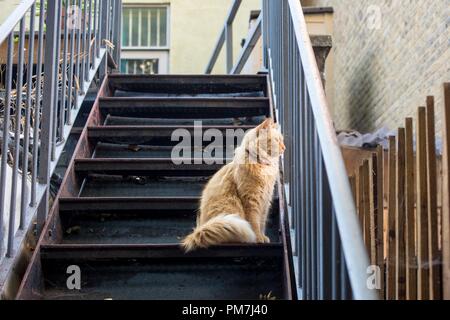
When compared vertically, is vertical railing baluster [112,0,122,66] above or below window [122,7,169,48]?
below

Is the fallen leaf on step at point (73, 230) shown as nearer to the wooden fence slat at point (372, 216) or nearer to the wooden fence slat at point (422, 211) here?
the wooden fence slat at point (372, 216)

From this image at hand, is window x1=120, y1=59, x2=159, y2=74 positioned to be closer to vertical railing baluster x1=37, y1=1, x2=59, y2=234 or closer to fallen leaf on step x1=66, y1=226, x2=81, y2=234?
→ vertical railing baluster x1=37, y1=1, x2=59, y2=234

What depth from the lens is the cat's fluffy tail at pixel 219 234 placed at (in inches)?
105

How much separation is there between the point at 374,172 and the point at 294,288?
85 centimetres

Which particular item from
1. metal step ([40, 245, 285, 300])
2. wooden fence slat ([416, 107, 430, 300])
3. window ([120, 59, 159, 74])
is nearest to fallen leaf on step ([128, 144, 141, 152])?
metal step ([40, 245, 285, 300])

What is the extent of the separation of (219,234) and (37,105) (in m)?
1.04

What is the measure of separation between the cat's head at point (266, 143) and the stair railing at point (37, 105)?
3.22 feet

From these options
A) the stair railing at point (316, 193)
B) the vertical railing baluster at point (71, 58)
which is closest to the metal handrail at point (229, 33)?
the vertical railing baluster at point (71, 58)

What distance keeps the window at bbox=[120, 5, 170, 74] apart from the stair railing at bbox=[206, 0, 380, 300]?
775 centimetres

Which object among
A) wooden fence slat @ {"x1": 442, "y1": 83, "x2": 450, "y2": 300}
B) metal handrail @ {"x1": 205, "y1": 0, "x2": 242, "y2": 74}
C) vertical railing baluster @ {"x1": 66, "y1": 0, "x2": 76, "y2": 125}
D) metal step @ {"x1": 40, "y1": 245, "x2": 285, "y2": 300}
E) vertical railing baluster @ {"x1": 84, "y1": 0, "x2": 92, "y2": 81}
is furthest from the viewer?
metal handrail @ {"x1": 205, "y1": 0, "x2": 242, "y2": 74}

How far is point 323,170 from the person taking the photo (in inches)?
70.9

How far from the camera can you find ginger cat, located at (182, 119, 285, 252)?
290 cm

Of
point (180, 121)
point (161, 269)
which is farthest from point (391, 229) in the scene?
point (180, 121)

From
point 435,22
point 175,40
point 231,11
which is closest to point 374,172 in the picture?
point 435,22
